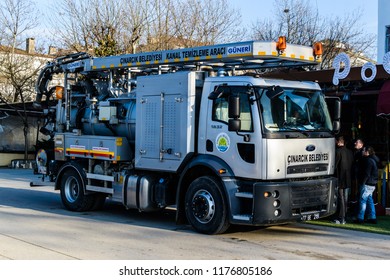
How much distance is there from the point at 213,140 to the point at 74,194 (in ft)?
15.0

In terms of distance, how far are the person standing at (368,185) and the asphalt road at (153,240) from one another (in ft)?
3.32

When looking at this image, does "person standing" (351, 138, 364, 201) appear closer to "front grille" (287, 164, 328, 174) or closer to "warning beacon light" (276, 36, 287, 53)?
"front grille" (287, 164, 328, 174)

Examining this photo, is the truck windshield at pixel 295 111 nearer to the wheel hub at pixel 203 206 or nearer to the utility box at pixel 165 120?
the utility box at pixel 165 120

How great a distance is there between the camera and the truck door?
9094 mm

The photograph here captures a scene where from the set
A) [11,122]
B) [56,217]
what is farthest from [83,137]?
[11,122]

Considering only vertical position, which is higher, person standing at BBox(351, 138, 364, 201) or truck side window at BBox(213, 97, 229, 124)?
Result: truck side window at BBox(213, 97, 229, 124)

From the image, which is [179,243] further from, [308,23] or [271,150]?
[308,23]

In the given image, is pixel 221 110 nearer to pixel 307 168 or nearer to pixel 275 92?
pixel 275 92

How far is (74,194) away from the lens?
12.7m

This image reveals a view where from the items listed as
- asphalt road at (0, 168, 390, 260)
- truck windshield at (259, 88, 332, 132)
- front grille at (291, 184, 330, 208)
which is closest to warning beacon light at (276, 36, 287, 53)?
truck windshield at (259, 88, 332, 132)

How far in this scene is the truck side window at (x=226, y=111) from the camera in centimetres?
916

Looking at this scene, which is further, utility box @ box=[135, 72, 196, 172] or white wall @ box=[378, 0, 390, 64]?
white wall @ box=[378, 0, 390, 64]

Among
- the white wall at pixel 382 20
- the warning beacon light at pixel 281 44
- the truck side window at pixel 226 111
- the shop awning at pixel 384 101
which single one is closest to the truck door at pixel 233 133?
the truck side window at pixel 226 111

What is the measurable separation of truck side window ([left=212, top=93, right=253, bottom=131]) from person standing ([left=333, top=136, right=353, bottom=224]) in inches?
110
